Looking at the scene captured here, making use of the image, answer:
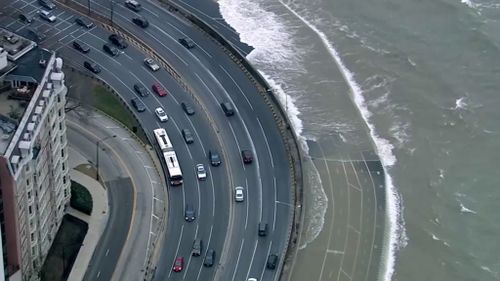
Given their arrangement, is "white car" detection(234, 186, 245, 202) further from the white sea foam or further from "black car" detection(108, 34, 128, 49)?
"black car" detection(108, 34, 128, 49)

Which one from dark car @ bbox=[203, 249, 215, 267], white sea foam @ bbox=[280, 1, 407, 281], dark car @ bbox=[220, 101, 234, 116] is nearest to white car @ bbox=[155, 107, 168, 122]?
dark car @ bbox=[220, 101, 234, 116]

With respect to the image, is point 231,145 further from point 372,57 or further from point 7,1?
point 7,1

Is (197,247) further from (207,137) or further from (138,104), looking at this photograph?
(138,104)

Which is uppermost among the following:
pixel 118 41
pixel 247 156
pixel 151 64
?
pixel 118 41

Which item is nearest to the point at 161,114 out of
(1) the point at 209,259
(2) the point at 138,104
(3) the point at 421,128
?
(2) the point at 138,104

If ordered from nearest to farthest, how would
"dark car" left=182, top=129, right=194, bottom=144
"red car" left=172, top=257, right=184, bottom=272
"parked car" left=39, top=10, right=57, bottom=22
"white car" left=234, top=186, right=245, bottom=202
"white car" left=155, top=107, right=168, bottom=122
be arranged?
"red car" left=172, top=257, right=184, bottom=272 < "white car" left=234, top=186, right=245, bottom=202 < "dark car" left=182, top=129, right=194, bottom=144 < "white car" left=155, top=107, right=168, bottom=122 < "parked car" left=39, top=10, right=57, bottom=22
